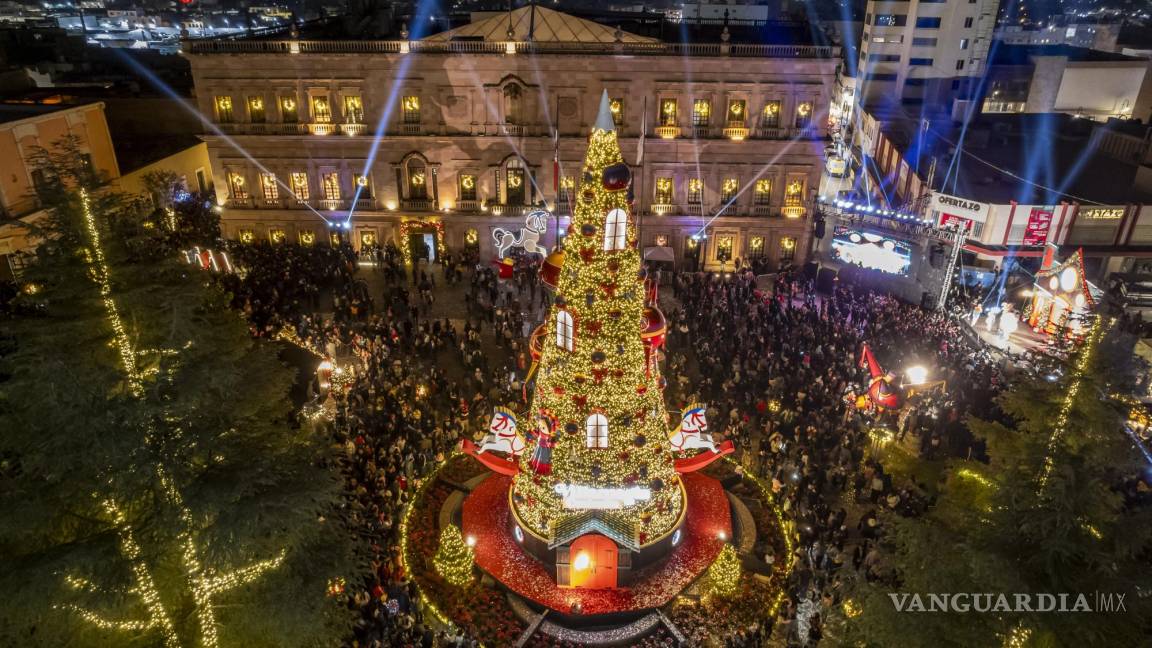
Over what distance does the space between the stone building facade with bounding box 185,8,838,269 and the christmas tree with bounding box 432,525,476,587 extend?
59.3ft

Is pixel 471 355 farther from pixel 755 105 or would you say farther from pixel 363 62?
pixel 755 105

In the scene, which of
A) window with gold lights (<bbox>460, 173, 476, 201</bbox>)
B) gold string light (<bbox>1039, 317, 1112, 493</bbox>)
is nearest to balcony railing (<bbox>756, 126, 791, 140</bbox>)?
window with gold lights (<bbox>460, 173, 476, 201</bbox>)

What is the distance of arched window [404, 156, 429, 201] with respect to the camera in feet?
108

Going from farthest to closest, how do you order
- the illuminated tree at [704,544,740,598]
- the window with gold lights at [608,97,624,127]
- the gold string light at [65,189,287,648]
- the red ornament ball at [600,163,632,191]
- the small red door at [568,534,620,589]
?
the window with gold lights at [608,97,624,127]
the illuminated tree at [704,544,740,598]
the small red door at [568,534,620,589]
the red ornament ball at [600,163,632,191]
the gold string light at [65,189,287,648]

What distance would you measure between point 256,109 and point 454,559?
26.2m

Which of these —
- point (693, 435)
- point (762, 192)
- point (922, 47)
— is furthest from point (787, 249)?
point (922, 47)

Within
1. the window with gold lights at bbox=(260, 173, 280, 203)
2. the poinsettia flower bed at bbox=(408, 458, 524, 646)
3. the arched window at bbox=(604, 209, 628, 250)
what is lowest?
the poinsettia flower bed at bbox=(408, 458, 524, 646)

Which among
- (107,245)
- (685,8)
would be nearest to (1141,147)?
(107,245)

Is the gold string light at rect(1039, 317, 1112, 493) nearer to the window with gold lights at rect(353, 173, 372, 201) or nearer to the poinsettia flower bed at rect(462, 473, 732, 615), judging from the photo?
the poinsettia flower bed at rect(462, 473, 732, 615)

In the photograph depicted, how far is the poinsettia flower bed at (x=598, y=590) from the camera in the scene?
47.3 feet

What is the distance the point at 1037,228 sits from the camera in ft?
95.0

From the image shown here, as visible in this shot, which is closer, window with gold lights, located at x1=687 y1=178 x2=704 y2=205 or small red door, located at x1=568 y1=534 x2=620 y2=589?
small red door, located at x1=568 y1=534 x2=620 y2=589

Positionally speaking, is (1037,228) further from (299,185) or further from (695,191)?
(299,185)

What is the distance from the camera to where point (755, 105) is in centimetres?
3158
